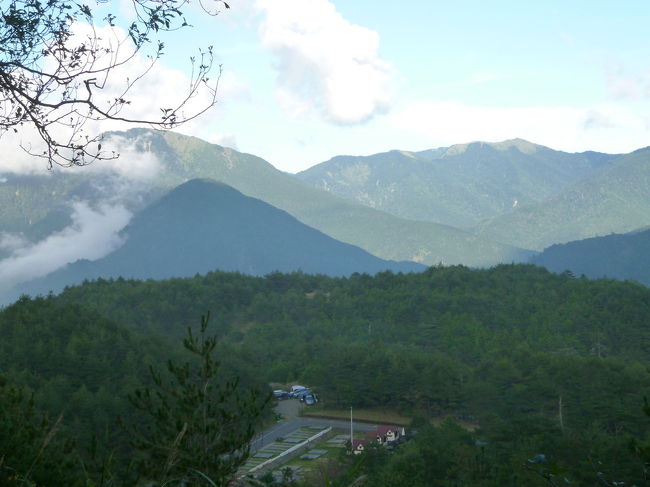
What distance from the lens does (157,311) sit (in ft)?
378

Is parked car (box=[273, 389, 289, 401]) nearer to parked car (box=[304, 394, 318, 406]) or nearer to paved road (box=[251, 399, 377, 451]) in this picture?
parked car (box=[304, 394, 318, 406])

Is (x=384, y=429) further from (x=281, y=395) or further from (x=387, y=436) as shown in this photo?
(x=281, y=395)

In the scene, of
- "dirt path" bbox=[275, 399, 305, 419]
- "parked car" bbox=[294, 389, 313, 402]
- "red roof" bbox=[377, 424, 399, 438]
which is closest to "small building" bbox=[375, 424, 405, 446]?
"red roof" bbox=[377, 424, 399, 438]

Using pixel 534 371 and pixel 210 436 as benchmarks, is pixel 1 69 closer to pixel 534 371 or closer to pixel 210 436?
pixel 210 436

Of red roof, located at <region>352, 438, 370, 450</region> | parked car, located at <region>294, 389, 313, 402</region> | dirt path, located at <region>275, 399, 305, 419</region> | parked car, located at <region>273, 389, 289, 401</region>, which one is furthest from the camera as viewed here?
parked car, located at <region>273, 389, 289, 401</region>

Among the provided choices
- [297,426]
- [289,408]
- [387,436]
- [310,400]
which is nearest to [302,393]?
[310,400]

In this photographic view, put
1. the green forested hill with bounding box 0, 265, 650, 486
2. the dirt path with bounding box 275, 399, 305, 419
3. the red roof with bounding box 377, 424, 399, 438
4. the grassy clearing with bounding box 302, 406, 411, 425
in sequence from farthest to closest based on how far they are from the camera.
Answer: the dirt path with bounding box 275, 399, 305, 419 → the grassy clearing with bounding box 302, 406, 411, 425 → the red roof with bounding box 377, 424, 399, 438 → the green forested hill with bounding box 0, 265, 650, 486

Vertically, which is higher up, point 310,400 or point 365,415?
point 310,400

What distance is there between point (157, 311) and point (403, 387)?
6066cm

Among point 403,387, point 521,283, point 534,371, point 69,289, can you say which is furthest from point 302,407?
point 69,289

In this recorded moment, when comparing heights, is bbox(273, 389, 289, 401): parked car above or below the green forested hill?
below

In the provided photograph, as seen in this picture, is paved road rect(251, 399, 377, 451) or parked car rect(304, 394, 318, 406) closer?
paved road rect(251, 399, 377, 451)

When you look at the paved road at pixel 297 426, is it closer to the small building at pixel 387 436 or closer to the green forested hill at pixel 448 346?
the small building at pixel 387 436

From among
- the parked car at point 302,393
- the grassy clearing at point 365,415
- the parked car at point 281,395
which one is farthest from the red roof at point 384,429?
the parked car at point 281,395
